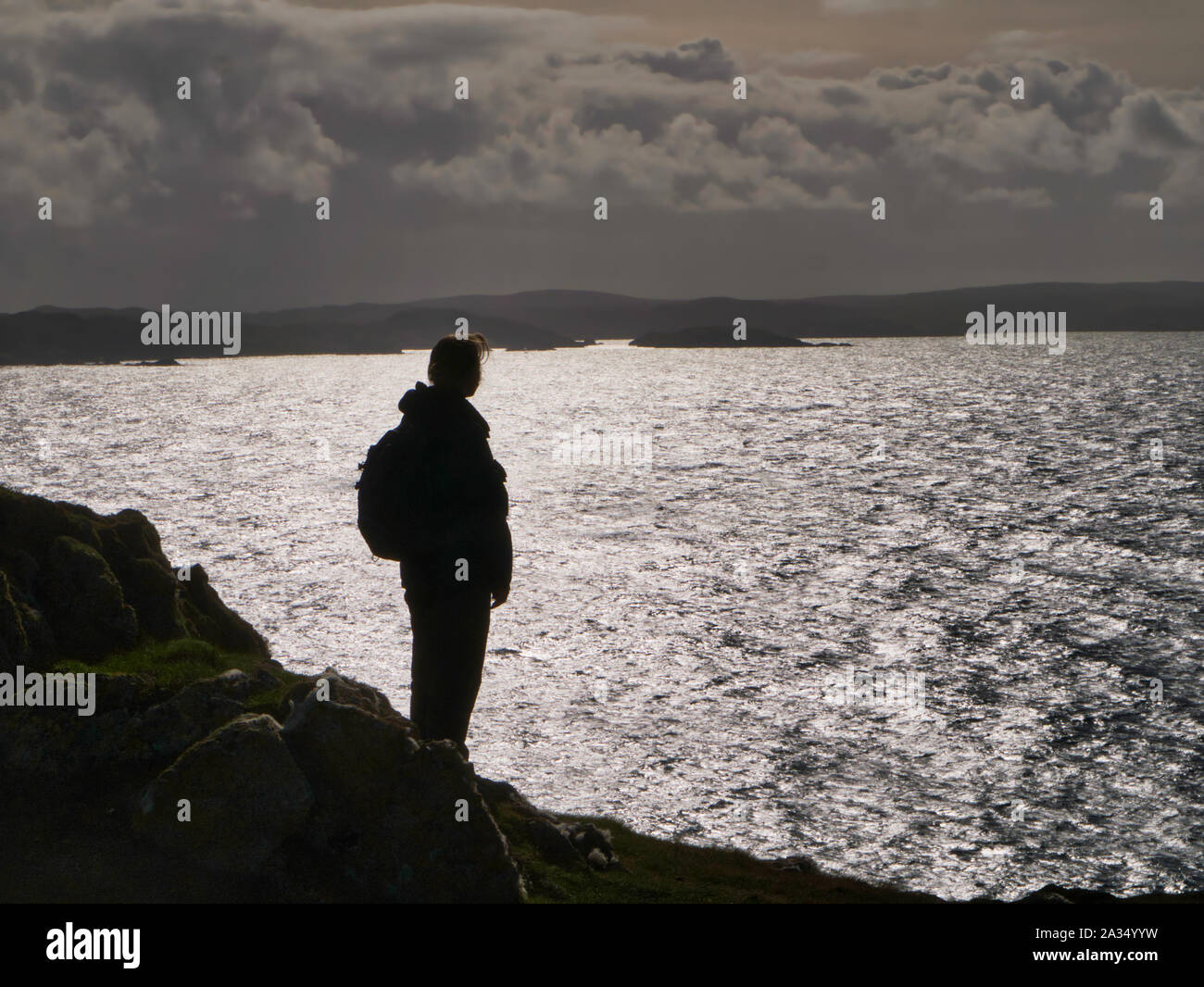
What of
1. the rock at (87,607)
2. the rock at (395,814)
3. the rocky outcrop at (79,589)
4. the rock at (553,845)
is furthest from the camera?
the rock at (87,607)

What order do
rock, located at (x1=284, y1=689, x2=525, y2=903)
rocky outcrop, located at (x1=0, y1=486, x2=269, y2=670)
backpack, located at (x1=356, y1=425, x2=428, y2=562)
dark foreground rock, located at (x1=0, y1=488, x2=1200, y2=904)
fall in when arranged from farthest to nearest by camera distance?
rocky outcrop, located at (x1=0, y1=486, x2=269, y2=670)
rock, located at (x1=284, y1=689, x2=525, y2=903)
backpack, located at (x1=356, y1=425, x2=428, y2=562)
dark foreground rock, located at (x1=0, y1=488, x2=1200, y2=904)

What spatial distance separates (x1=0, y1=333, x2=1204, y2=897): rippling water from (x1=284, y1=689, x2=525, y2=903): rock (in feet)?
54.3

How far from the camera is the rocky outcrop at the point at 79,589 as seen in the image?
9.43 metres

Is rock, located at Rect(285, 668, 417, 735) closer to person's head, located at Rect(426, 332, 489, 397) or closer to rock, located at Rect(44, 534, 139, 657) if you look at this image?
rock, located at Rect(44, 534, 139, 657)

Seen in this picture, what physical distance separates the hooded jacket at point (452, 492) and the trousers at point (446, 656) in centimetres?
14

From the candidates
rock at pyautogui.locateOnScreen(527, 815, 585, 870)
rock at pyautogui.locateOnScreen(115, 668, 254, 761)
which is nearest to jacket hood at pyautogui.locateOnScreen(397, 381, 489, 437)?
rock at pyautogui.locateOnScreen(115, 668, 254, 761)

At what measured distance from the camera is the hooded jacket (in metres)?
7.60

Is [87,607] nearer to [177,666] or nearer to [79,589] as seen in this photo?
[79,589]

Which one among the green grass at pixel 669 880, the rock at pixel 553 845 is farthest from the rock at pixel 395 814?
the rock at pixel 553 845

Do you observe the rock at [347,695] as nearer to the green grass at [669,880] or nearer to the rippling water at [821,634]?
the green grass at [669,880]

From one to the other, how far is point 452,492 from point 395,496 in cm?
42

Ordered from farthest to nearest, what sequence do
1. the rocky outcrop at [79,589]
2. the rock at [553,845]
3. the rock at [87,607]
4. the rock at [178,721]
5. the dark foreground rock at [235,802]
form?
the rock at [87,607], the rock at [553,845], the rocky outcrop at [79,589], the rock at [178,721], the dark foreground rock at [235,802]

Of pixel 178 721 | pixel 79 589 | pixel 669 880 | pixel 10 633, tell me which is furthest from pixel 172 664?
pixel 669 880
